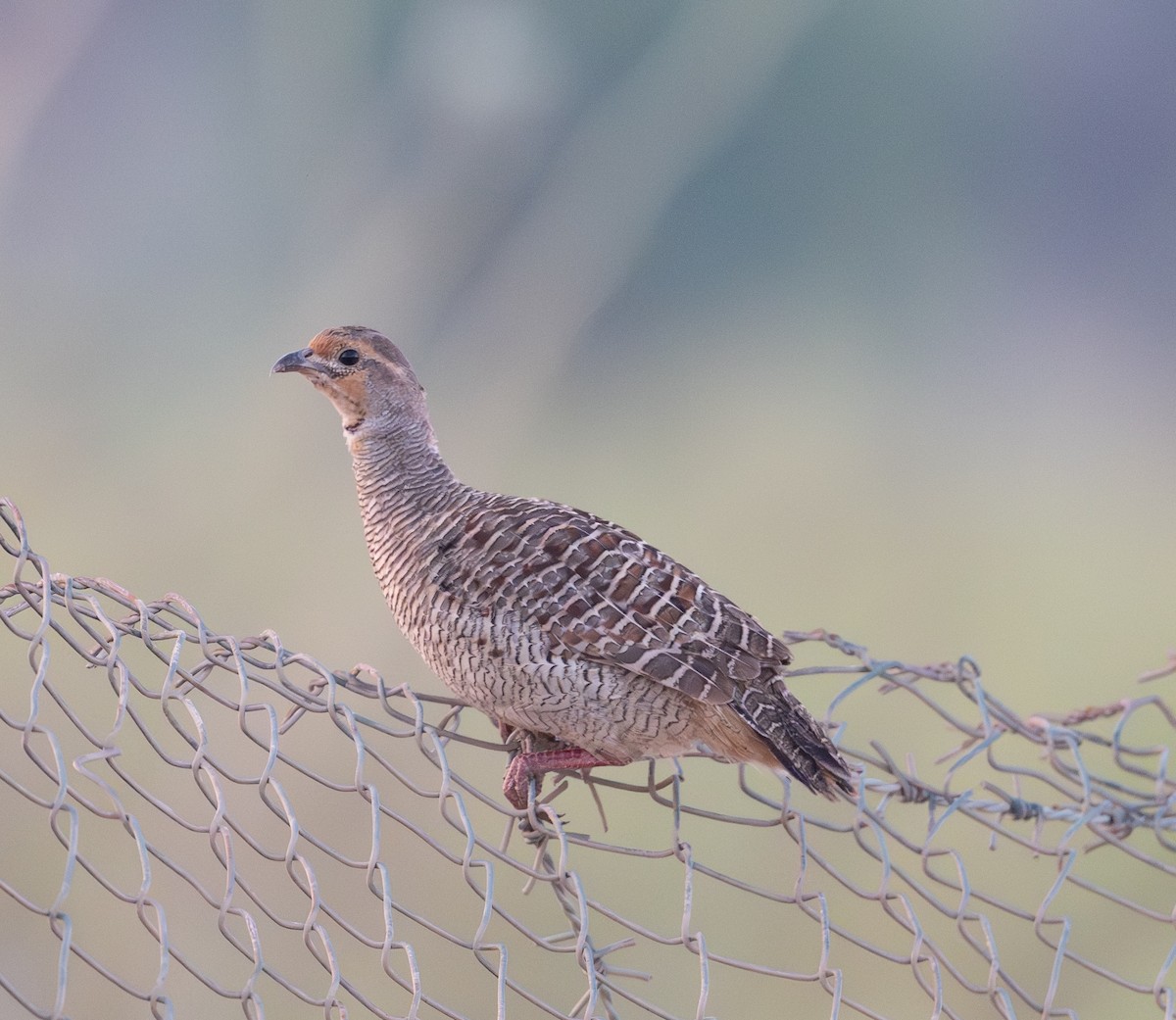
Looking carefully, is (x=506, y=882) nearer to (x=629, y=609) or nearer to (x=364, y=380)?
(x=364, y=380)

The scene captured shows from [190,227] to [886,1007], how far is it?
4.93m

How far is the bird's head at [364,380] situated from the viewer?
81.5 inches

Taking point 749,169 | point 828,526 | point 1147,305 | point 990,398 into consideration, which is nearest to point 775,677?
point 828,526

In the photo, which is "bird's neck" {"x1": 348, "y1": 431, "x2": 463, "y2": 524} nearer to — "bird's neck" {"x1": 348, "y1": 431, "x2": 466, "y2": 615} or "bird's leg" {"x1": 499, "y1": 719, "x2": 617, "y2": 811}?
"bird's neck" {"x1": 348, "y1": 431, "x2": 466, "y2": 615}

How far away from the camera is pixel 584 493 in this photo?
237 inches

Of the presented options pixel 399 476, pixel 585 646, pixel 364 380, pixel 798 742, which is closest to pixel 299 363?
pixel 364 380

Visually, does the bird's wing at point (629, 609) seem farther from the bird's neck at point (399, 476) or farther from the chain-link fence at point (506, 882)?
the chain-link fence at point (506, 882)

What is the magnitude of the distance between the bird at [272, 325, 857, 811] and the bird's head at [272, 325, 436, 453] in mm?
212

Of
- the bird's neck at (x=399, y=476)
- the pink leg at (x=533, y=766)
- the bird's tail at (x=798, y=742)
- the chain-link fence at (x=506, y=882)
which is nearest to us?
the bird's tail at (x=798, y=742)

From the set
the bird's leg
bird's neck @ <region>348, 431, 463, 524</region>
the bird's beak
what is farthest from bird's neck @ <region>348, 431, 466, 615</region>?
the bird's leg

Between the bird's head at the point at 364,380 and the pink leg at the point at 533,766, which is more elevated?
the bird's head at the point at 364,380

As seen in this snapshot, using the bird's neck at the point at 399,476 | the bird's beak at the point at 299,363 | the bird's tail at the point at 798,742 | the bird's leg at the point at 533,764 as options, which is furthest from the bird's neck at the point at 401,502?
the bird's tail at the point at 798,742

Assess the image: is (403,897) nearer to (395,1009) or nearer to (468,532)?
(395,1009)

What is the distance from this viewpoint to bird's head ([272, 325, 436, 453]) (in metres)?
2.07
